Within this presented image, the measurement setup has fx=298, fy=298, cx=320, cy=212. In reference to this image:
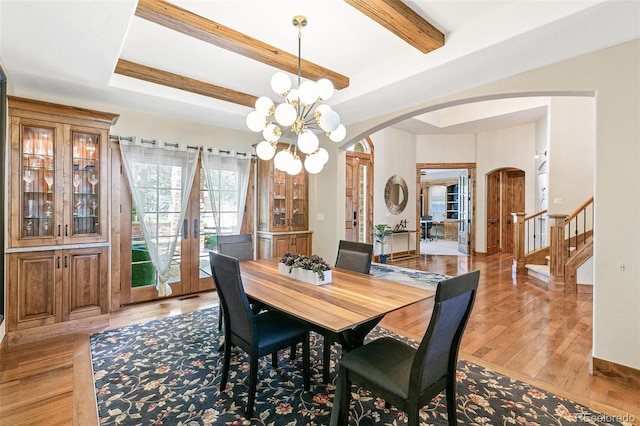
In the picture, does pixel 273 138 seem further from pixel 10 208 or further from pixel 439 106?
pixel 10 208

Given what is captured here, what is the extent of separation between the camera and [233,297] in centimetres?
198

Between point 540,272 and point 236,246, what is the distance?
5.22m

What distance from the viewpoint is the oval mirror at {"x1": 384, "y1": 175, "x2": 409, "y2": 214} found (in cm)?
736

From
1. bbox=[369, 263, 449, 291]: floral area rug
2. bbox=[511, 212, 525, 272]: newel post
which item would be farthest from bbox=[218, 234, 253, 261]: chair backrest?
bbox=[511, 212, 525, 272]: newel post

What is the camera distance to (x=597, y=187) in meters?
2.38

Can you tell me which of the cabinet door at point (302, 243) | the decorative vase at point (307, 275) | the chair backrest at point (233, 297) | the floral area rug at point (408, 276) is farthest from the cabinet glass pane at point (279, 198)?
the chair backrest at point (233, 297)

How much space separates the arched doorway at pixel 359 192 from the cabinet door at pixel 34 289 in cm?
467

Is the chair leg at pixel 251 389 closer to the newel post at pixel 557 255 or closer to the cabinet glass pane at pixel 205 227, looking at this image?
the cabinet glass pane at pixel 205 227

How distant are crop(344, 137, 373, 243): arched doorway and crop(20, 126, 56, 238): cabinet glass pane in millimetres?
4718

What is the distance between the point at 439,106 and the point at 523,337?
8.56ft

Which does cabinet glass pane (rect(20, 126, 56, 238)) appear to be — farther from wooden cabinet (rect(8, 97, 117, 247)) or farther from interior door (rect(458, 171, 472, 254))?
interior door (rect(458, 171, 472, 254))

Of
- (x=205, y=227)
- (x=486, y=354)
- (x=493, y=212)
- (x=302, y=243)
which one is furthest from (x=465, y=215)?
(x=205, y=227)

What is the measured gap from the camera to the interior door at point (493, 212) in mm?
8021

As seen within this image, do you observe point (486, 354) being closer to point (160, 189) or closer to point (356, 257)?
point (356, 257)
